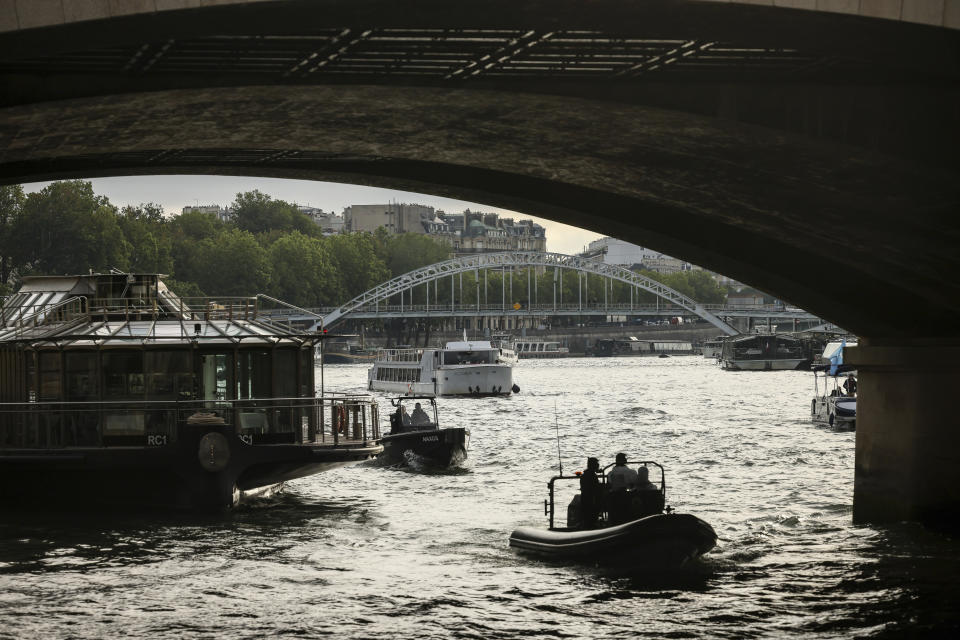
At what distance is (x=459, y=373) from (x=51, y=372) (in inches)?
2223

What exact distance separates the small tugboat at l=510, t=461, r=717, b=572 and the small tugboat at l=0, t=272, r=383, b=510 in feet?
25.8

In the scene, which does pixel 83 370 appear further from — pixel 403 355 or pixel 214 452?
pixel 403 355

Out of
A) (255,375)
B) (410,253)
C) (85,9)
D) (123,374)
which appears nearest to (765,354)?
(410,253)

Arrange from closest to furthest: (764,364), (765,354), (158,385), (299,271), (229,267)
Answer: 1. (158,385)
2. (764,364)
3. (765,354)
4. (229,267)
5. (299,271)

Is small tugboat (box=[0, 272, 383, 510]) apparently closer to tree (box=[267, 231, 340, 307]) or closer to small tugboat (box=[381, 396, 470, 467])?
small tugboat (box=[381, 396, 470, 467])

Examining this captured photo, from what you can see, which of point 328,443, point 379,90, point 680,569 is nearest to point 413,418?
point 328,443

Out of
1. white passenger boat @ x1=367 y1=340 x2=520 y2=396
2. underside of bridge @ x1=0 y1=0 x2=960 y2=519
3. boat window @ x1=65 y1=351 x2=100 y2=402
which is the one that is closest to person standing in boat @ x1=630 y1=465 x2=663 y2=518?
underside of bridge @ x1=0 y1=0 x2=960 y2=519

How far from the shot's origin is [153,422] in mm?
27031

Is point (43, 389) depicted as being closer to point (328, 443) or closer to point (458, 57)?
point (328, 443)

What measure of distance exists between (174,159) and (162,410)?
9.60m

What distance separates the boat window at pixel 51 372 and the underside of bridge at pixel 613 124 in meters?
9.60

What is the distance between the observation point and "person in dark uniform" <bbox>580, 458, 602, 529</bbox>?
66.0 ft

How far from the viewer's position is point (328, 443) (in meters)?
27.6

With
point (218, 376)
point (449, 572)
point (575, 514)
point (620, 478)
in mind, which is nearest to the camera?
point (620, 478)
